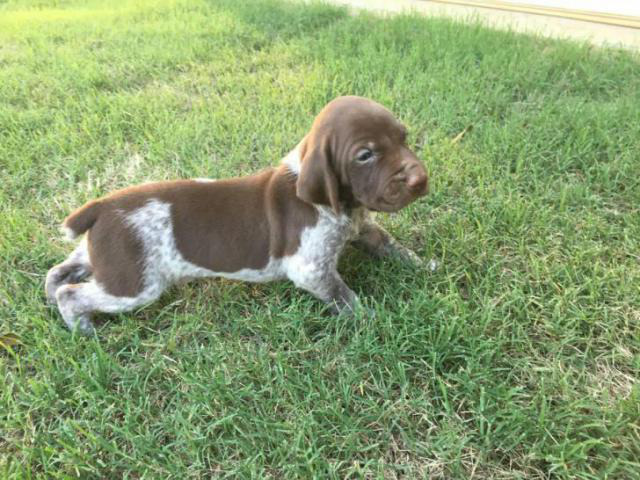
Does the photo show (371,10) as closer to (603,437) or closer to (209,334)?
(209,334)

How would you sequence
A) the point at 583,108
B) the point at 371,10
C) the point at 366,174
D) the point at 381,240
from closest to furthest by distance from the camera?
the point at 366,174 → the point at 381,240 → the point at 583,108 → the point at 371,10

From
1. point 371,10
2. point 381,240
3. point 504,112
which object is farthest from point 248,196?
point 371,10

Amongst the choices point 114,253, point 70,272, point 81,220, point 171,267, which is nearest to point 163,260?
point 171,267

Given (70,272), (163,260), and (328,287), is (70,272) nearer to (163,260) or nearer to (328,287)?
(163,260)

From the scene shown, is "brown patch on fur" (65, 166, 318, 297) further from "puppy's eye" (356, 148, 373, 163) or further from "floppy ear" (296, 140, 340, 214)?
"puppy's eye" (356, 148, 373, 163)

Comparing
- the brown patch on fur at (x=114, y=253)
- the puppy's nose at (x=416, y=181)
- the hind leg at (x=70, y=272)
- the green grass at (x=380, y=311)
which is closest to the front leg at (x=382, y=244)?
the green grass at (x=380, y=311)

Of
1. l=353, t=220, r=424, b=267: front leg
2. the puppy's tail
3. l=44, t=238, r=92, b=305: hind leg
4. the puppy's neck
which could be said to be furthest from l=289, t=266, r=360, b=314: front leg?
l=44, t=238, r=92, b=305: hind leg
